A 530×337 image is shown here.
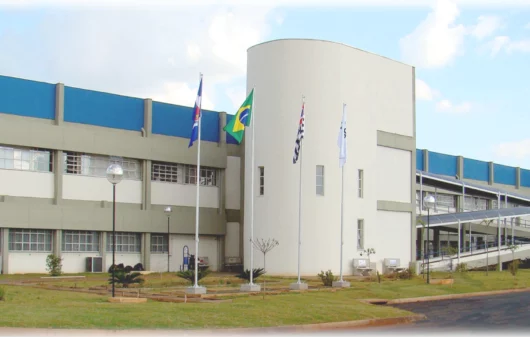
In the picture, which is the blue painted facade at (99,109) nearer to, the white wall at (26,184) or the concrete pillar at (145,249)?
the white wall at (26,184)

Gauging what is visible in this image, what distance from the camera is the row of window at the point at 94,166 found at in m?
40.8

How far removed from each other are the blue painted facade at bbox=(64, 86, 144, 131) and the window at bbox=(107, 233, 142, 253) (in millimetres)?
6385

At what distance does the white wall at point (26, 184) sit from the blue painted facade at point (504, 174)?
156 feet

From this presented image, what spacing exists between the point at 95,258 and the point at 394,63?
2211 cm

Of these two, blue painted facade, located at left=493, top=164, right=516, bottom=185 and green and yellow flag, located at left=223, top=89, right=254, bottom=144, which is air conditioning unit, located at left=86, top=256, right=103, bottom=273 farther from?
blue painted facade, located at left=493, top=164, right=516, bottom=185

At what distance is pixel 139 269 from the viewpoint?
44.8 metres

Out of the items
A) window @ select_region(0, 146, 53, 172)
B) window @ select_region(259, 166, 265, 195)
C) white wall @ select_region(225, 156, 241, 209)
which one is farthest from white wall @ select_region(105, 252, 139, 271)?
window @ select_region(259, 166, 265, 195)

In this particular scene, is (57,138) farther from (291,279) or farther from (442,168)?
(442,168)

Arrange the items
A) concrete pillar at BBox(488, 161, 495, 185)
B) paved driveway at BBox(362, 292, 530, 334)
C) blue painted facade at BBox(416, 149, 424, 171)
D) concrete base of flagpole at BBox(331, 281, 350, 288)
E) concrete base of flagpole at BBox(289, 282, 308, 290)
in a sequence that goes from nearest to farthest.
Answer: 1. paved driveway at BBox(362, 292, 530, 334)
2. concrete base of flagpole at BBox(289, 282, 308, 290)
3. concrete base of flagpole at BBox(331, 281, 350, 288)
4. blue painted facade at BBox(416, 149, 424, 171)
5. concrete pillar at BBox(488, 161, 495, 185)

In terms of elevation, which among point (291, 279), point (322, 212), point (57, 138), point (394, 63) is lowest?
point (291, 279)

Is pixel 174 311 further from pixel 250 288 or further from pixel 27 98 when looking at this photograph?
pixel 27 98

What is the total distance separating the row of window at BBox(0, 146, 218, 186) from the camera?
40.8 m

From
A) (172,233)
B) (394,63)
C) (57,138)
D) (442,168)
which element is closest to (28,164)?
(57,138)

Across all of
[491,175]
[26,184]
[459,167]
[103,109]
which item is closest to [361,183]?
[103,109]
